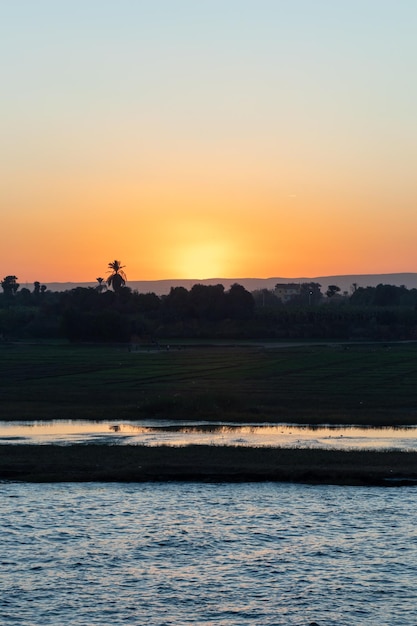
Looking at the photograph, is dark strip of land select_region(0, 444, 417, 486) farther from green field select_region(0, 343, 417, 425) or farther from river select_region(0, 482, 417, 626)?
green field select_region(0, 343, 417, 425)

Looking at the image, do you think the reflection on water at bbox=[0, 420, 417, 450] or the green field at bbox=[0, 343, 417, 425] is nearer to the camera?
the reflection on water at bbox=[0, 420, 417, 450]

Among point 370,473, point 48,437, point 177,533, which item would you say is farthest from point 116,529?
point 48,437

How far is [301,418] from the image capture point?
195ft

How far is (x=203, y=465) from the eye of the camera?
39938 millimetres

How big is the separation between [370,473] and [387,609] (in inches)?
606

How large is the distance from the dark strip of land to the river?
1.33 metres

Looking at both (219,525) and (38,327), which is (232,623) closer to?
(219,525)

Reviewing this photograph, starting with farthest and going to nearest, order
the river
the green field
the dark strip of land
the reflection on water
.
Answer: the green field
the reflection on water
the dark strip of land
the river

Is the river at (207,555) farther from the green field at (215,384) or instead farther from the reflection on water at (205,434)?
the green field at (215,384)

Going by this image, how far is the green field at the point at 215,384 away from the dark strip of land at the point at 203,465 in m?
15.6

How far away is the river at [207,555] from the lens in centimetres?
2308

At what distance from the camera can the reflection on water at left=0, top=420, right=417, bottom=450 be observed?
48.4 metres

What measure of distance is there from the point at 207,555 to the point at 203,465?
12453 millimetres

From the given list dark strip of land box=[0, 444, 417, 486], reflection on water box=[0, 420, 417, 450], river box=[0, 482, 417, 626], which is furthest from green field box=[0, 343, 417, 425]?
river box=[0, 482, 417, 626]
